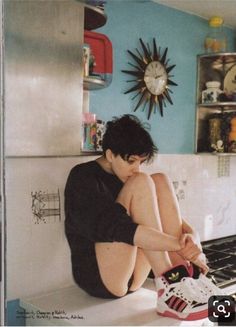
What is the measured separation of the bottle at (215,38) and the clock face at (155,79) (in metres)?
0.13

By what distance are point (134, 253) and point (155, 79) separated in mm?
400

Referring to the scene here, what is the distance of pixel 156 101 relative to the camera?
2.90ft

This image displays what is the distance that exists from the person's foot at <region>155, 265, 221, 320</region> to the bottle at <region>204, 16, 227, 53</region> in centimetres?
52

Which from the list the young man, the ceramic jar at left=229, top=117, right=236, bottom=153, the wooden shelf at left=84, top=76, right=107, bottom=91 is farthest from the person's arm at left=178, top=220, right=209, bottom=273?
the wooden shelf at left=84, top=76, right=107, bottom=91

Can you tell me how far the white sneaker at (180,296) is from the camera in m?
0.76

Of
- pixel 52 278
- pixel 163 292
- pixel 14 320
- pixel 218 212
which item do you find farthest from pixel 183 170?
pixel 14 320

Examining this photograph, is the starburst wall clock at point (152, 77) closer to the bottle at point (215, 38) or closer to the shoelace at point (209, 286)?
the bottle at point (215, 38)

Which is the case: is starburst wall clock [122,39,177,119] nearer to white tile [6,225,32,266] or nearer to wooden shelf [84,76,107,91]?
wooden shelf [84,76,107,91]

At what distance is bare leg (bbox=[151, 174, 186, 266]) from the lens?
815 mm

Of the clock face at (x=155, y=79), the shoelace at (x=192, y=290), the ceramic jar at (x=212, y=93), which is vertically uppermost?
the clock face at (x=155, y=79)

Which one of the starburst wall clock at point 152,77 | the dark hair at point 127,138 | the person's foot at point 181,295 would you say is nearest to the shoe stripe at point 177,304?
the person's foot at point 181,295

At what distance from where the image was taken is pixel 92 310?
800 millimetres

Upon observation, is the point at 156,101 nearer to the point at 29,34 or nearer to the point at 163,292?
the point at 29,34

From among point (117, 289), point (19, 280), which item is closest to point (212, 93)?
point (117, 289)
